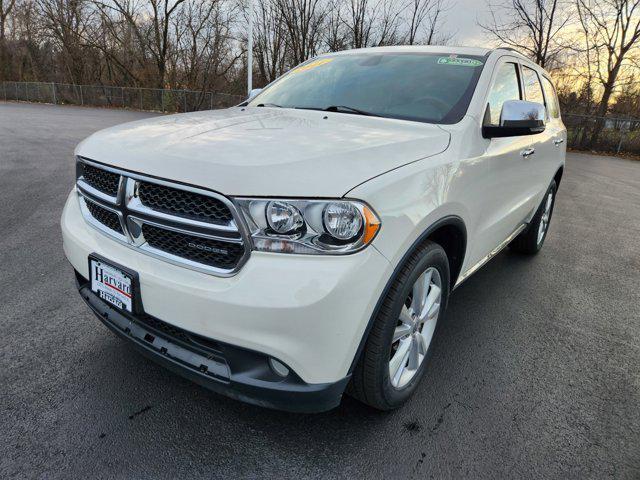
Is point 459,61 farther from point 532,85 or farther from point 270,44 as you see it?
point 270,44

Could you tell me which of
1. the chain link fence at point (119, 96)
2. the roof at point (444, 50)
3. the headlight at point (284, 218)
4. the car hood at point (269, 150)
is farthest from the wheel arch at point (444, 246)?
the chain link fence at point (119, 96)

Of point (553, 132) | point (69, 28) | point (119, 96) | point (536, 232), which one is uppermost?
point (69, 28)

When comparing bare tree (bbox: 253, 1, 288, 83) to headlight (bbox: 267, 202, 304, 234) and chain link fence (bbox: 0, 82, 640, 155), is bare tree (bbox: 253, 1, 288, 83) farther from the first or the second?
headlight (bbox: 267, 202, 304, 234)

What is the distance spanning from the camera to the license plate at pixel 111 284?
1.84m

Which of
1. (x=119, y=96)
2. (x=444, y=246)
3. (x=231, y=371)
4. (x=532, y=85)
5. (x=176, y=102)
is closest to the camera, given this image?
(x=231, y=371)

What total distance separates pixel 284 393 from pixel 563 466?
1332 millimetres

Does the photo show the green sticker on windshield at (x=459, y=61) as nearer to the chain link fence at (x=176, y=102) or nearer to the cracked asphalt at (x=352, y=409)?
the cracked asphalt at (x=352, y=409)

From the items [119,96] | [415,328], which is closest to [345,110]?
[415,328]

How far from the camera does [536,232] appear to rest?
4543 mm

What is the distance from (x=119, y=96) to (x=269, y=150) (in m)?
32.7

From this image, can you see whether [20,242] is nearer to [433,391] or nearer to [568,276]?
[433,391]

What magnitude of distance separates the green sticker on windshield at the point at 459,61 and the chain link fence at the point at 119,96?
24.4 m

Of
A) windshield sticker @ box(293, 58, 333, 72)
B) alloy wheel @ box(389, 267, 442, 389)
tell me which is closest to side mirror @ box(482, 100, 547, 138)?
alloy wheel @ box(389, 267, 442, 389)

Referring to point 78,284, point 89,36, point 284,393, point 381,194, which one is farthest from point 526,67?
point 89,36
